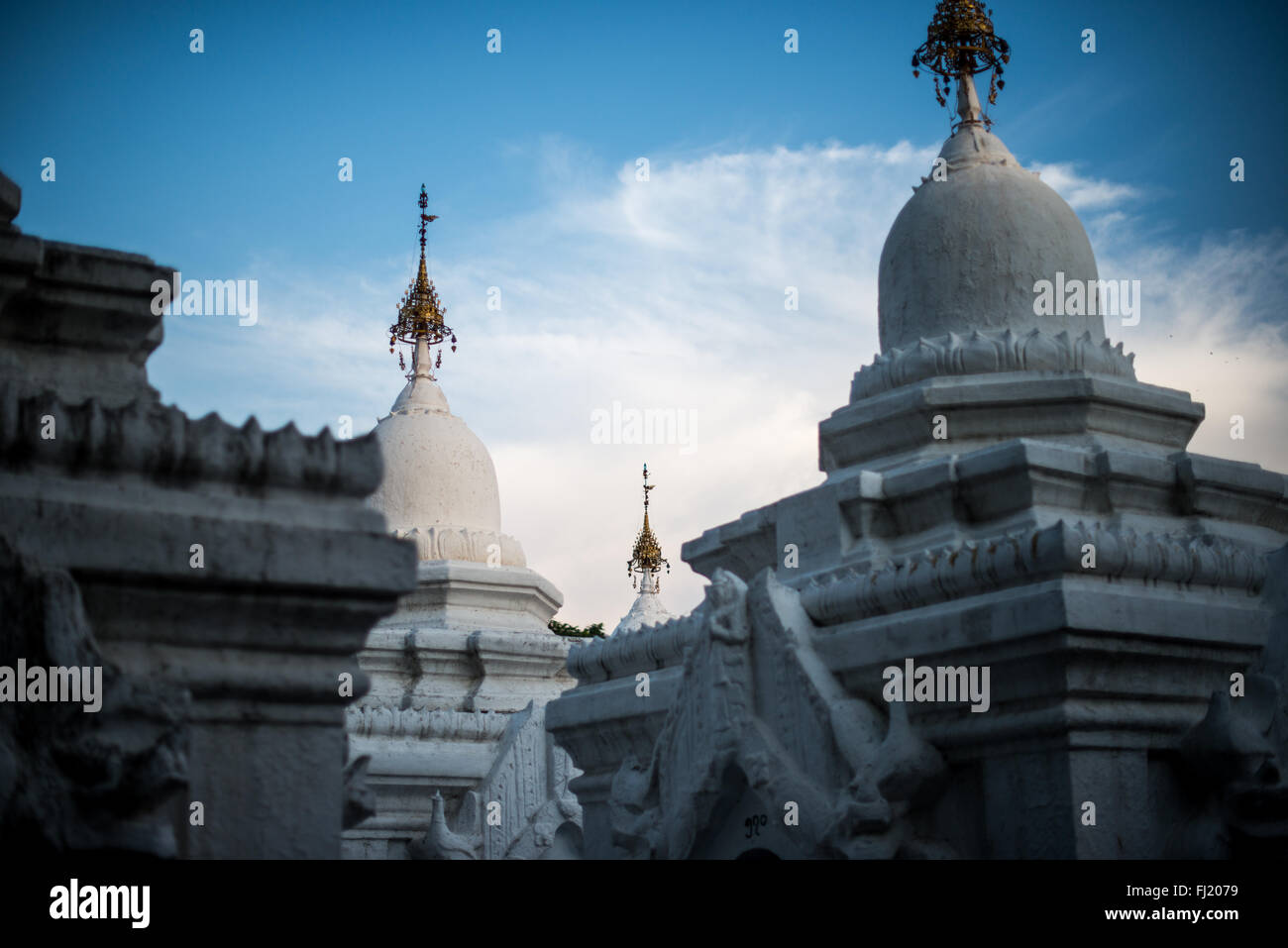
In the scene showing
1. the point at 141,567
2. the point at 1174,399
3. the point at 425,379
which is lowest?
the point at 141,567

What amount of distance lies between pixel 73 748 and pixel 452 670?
14.6 meters

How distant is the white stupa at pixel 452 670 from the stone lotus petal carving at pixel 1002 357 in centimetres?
508

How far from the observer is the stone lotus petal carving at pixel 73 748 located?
4184mm

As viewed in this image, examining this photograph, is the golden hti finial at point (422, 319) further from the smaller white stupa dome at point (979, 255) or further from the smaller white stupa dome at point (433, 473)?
the smaller white stupa dome at point (979, 255)

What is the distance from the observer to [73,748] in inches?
166

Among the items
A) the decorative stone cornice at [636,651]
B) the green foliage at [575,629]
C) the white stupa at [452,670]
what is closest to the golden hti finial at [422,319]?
the white stupa at [452,670]

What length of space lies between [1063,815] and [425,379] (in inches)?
624

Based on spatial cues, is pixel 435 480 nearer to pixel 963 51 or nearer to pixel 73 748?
pixel 963 51

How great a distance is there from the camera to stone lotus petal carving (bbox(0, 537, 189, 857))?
418 centimetres

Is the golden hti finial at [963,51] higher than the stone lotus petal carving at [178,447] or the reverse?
higher

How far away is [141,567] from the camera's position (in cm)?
458

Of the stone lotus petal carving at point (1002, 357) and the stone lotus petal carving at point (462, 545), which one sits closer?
the stone lotus petal carving at point (1002, 357)
